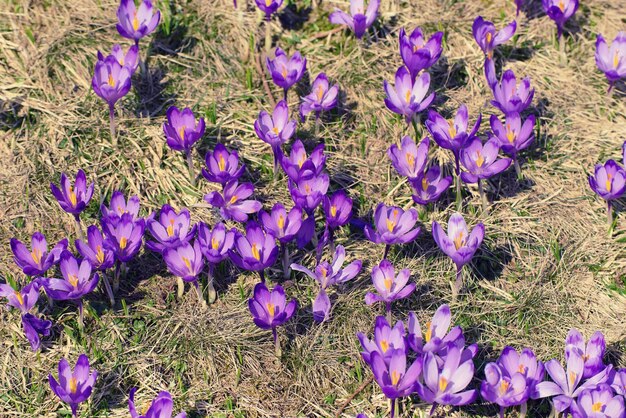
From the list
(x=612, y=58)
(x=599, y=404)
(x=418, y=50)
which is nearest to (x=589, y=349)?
(x=599, y=404)

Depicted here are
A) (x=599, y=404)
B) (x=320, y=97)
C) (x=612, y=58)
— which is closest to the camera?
(x=599, y=404)

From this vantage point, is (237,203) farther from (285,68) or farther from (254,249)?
(285,68)

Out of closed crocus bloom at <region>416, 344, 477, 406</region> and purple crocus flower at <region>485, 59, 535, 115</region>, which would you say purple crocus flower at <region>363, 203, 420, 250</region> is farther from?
purple crocus flower at <region>485, 59, 535, 115</region>

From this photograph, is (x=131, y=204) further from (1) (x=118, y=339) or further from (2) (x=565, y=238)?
(2) (x=565, y=238)

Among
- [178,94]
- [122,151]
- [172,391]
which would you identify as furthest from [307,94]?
[172,391]

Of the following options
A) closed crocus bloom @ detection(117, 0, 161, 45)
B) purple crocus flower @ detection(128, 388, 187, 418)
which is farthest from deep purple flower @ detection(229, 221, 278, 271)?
closed crocus bloom @ detection(117, 0, 161, 45)

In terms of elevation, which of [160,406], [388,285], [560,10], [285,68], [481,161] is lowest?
[160,406]
